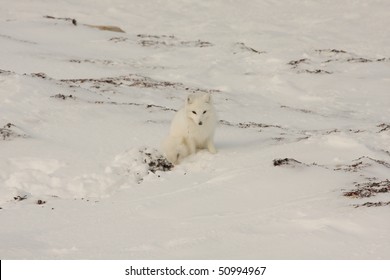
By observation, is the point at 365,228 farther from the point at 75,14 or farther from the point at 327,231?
the point at 75,14

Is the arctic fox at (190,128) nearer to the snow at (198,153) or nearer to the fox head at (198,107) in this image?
the fox head at (198,107)

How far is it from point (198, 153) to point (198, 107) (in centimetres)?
79

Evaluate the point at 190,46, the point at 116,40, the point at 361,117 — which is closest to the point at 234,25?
the point at 190,46

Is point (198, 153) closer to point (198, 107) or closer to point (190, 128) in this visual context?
point (190, 128)

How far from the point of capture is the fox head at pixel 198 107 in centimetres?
895

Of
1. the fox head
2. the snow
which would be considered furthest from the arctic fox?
the snow

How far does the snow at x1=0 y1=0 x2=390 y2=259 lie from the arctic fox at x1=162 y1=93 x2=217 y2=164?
22cm

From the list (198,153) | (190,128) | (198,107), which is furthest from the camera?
(198,153)

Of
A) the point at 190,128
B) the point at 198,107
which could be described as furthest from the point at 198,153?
the point at 198,107

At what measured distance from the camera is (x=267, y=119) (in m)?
13.9

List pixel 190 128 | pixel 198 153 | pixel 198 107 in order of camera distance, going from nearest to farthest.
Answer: pixel 198 107 < pixel 190 128 < pixel 198 153

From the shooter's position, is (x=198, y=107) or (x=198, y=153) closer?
(x=198, y=107)

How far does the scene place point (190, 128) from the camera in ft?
30.0

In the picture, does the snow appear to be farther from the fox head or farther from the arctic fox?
the fox head
